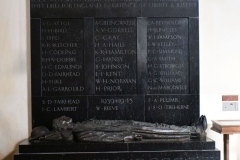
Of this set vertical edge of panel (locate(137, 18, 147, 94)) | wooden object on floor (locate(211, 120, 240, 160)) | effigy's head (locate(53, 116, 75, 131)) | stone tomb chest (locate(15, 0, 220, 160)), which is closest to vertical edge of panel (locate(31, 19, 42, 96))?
stone tomb chest (locate(15, 0, 220, 160))

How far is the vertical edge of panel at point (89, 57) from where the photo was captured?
3.67m

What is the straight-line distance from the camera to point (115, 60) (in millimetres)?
3691

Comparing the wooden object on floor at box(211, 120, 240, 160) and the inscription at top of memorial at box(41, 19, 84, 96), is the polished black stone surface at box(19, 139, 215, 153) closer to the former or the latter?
the wooden object on floor at box(211, 120, 240, 160)

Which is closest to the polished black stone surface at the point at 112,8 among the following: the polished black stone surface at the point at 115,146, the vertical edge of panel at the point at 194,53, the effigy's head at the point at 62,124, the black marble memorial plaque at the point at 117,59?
the black marble memorial plaque at the point at 117,59

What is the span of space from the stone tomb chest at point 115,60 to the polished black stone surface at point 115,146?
521mm

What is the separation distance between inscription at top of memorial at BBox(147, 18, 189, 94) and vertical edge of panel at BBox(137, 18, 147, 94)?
46 millimetres

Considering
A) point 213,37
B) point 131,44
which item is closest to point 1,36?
point 131,44

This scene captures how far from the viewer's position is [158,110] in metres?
3.69

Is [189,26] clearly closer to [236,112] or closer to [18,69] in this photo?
[236,112]

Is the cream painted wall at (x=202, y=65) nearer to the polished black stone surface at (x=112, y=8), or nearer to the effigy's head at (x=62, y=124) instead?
the polished black stone surface at (x=112, y=8)

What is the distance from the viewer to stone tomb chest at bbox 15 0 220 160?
366 centimetres

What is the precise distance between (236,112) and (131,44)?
1.33 meters

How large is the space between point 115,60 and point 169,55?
0.56 meters

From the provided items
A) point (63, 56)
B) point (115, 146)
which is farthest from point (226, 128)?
point (63, 56)
